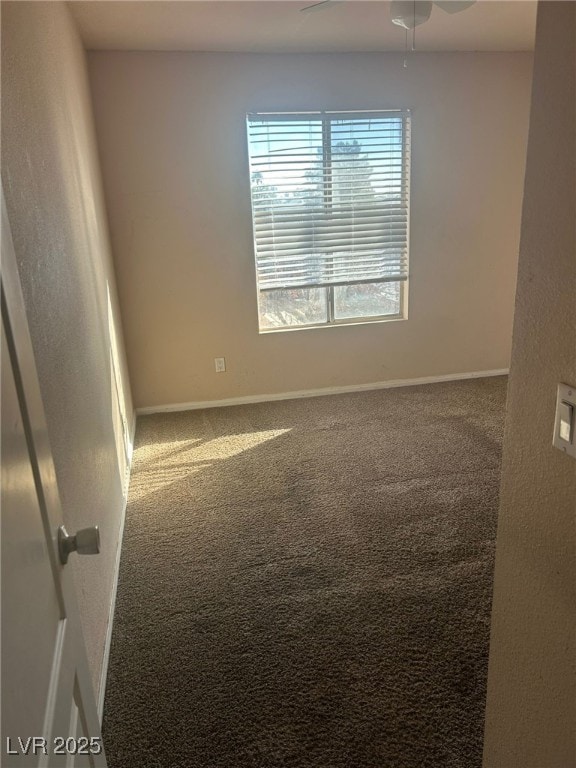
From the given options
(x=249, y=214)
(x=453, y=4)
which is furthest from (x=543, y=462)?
(x=249, y=214)

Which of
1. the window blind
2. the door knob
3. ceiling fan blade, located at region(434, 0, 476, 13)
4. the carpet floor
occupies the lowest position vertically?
the carpet floor

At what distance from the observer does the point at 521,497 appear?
1045 millimetres

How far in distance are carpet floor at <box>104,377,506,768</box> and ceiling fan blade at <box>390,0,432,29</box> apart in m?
2.30

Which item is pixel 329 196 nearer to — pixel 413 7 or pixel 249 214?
pixel 249 214

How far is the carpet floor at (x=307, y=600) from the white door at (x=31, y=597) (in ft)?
2.59

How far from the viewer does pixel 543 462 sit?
972 millimetres

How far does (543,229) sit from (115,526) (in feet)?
7.45

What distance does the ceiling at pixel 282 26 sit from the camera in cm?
280

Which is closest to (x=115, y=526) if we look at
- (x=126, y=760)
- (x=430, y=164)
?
(x=126, y=760)

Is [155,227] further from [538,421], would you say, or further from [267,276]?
[538,421]

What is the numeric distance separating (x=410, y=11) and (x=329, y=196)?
1.62 m

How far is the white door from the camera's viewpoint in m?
0.66

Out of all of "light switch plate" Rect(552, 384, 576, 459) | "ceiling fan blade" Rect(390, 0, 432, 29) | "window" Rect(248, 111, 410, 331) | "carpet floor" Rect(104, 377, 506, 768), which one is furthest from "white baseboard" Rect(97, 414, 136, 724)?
"ceiling fan blade" Rect(390, 0, 432, 29)

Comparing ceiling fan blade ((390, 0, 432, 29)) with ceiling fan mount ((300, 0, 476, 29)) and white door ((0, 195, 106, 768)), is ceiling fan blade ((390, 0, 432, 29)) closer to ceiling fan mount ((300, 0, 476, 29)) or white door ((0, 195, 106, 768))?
ceiling fan mount ((300, 0, 476, 29))
